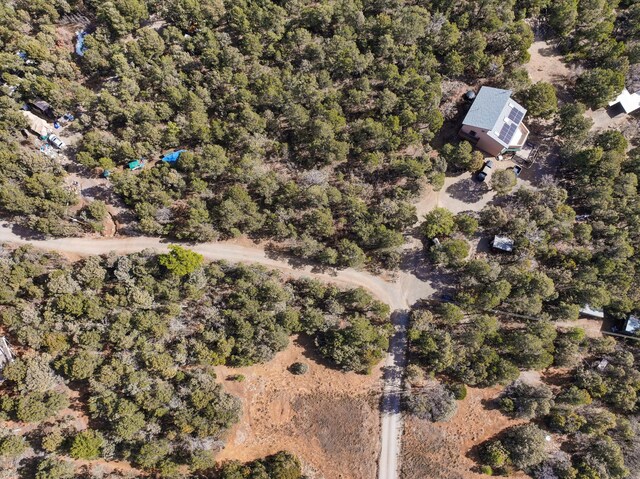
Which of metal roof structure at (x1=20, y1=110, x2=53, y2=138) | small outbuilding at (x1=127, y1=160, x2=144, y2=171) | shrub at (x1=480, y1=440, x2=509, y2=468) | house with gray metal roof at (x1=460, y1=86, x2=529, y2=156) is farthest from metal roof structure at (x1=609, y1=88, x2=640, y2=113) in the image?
metal roof structure at (x1=20, y1=110, x2=53, y2=138)

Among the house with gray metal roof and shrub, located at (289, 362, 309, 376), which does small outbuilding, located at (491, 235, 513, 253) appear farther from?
shrub, located at (289, 362, 309, 376)

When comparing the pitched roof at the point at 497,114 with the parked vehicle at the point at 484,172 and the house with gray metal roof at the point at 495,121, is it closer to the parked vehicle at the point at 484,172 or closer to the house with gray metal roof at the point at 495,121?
the house with gray metal roof at the point at 495,121

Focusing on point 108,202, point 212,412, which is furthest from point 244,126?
point 212,412

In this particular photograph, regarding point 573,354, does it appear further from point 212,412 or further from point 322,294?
point 212,412

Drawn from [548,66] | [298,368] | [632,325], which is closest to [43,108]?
[298,368]

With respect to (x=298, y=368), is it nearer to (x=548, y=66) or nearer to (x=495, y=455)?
(x=495, y=455)

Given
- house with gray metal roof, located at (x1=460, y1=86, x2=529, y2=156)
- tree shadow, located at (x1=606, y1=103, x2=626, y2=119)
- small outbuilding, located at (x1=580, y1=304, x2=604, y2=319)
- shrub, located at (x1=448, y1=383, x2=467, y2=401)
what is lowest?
shrub, located at (x1=448, y1=383, x2=467, y2=401)

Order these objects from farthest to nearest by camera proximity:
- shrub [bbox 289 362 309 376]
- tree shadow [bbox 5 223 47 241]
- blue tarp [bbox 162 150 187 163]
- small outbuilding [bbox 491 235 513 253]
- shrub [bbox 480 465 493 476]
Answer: blue tarp [bbox 162 150 187 163] → small outbuilding [bbox 491 235 513 253] → tree shadow [bbox 5 223 47 241] → shrub [bbox 289 362 309 376] → shrub [bbox 480 465 493 476]

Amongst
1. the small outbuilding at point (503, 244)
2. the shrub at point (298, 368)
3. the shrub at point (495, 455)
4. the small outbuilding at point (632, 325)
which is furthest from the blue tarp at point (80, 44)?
the small outbuilding at point (632, 325)
